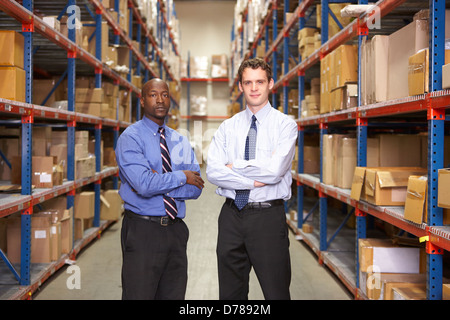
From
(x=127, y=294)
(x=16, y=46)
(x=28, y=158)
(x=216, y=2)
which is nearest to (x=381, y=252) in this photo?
(x=127, y=294)

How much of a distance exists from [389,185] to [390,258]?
634mm

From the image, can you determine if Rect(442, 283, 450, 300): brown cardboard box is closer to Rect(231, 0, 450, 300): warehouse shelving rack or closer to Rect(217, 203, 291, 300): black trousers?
Rect(231, 0, 450, 300): warehouse shelving rack

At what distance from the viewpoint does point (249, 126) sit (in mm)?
2553

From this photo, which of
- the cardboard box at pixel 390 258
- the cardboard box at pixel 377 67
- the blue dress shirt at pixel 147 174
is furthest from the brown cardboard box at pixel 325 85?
the blue dress shirt at pixel 147 174

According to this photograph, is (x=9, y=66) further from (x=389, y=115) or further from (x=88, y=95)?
(x=389, y=115)

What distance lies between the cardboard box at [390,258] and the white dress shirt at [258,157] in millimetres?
1195

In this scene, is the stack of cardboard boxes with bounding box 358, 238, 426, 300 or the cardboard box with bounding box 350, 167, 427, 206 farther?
the stack of cardboard boxes with bounding box 358, 238, 426, 300

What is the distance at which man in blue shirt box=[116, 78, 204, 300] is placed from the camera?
7.52ft

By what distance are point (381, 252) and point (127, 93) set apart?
234 inches

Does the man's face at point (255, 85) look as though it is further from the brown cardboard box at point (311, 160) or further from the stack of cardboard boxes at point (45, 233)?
the brown cardboard box at point (311, 160)

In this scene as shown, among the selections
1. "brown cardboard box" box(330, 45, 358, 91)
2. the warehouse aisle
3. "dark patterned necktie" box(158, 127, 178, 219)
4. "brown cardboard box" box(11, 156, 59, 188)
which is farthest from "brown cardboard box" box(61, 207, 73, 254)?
"brown cardboard box" box(330, 45, 358, 91)

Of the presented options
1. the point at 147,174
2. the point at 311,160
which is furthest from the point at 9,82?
the point at 311,160

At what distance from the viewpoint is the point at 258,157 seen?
8.21ft

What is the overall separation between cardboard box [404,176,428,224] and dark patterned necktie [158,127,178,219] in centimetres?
146
